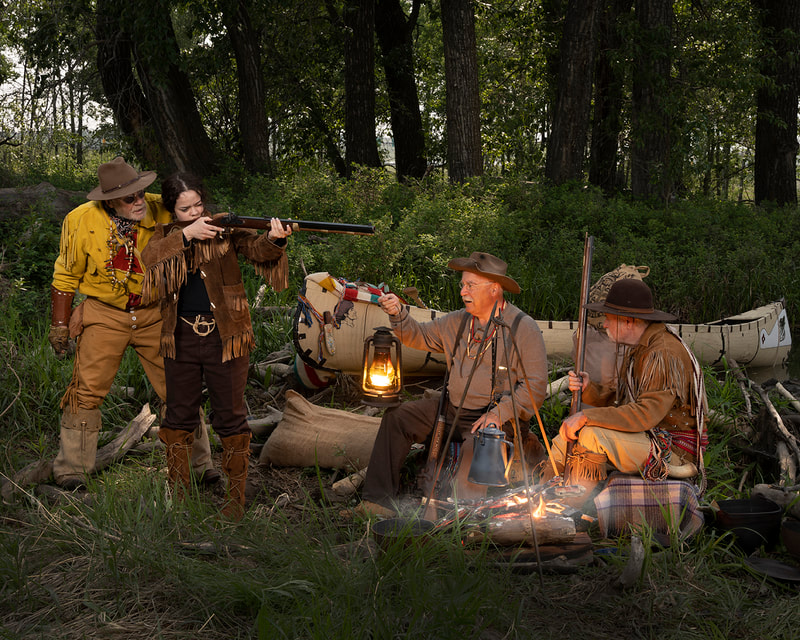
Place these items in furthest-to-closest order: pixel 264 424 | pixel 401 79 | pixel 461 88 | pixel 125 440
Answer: pixel 401 79
pixel 461 88
pixel 264 424
pixel 125 440

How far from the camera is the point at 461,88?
1249 centimetres

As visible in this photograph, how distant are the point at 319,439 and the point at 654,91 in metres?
10.5

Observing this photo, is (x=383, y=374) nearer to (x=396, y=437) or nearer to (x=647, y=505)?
(x=396, y=437)

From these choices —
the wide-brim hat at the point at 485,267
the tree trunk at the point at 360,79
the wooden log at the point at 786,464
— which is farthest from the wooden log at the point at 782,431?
the tree trunk at the point at 360,79

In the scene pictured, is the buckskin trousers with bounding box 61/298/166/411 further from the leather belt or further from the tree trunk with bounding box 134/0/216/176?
the tree trunk with bounding box 134/0/216/176

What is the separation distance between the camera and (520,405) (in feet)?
15.5

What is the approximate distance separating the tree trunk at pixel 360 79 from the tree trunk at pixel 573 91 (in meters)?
3.33

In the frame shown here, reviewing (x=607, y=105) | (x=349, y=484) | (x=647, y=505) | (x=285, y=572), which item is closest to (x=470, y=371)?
(x=349, y=484)

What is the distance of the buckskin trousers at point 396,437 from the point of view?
4.92 m

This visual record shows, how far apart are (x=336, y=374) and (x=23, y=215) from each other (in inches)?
194

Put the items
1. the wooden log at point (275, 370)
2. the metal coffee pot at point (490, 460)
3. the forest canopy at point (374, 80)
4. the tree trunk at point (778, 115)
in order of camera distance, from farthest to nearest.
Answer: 1. the tree trunk at point (778, 115)
2. the forest canopy at point (374, 80)
3. the wooden log at point (275, 370)
4. the metal coffee pot at point (490, 460)

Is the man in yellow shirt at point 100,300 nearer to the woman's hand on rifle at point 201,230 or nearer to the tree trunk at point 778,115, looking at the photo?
the woman's hand on rifle at point 201,230

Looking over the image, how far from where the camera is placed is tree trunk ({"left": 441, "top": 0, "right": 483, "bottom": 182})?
12359mm

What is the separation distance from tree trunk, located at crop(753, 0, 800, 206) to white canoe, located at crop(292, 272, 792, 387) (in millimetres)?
8260
